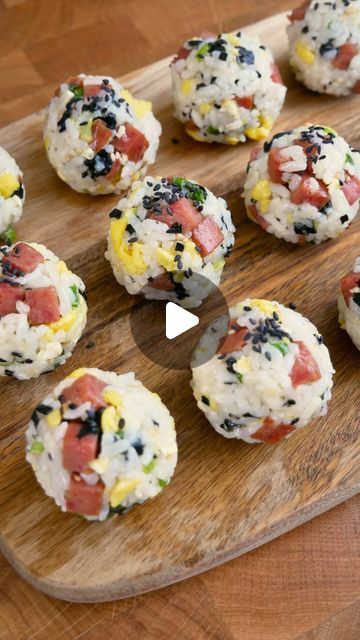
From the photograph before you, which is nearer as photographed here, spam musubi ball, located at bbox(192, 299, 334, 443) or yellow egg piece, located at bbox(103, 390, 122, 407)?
yellow egg piece, located at bbox(103, 390, 122, 407)

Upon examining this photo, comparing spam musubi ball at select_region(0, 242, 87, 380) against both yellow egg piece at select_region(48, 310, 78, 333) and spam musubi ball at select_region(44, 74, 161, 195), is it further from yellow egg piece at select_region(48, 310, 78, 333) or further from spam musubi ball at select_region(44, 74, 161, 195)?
spam musubi ball at select_region(44, 74, 161, 195)

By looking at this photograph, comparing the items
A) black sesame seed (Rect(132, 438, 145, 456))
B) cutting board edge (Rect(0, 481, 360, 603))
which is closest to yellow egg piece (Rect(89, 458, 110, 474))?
black sesame seed (Rect(132, 438, 145, 456))

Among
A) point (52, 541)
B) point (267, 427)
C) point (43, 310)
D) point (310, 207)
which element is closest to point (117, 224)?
point (43, 310)

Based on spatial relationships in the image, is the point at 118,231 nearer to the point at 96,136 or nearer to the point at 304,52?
the point at 96,136

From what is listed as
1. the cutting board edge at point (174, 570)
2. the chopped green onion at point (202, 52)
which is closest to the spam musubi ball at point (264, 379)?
the cutting board edge at point (174, 570)

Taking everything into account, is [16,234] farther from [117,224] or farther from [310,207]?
[310,207]

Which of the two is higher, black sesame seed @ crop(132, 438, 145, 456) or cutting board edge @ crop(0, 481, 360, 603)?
black sesame seed @ crop(132, 438, 145, 456)

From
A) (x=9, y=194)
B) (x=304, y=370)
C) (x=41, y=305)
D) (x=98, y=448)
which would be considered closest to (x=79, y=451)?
(x=98, y=448)
